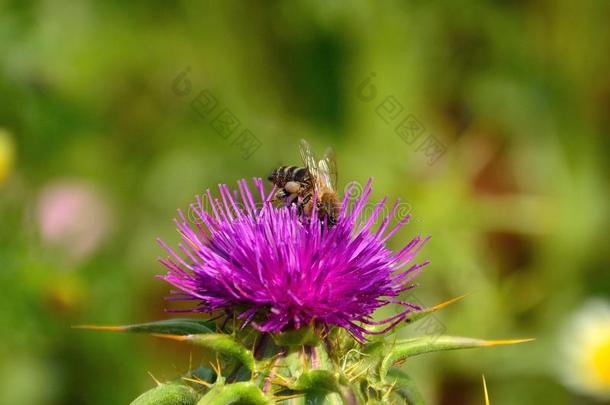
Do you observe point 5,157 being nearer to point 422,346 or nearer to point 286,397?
point 286,397

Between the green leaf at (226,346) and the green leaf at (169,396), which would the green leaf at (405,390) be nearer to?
the green leaf at (226,346)

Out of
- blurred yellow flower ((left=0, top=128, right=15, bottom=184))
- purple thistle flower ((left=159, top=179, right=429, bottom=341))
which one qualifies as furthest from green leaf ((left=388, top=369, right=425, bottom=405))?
blurred yellow flower ((left=0, top=128, right=15, bottom=184))

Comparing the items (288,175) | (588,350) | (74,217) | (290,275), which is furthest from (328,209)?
(588,350)

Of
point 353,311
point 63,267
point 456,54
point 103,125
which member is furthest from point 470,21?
point 353,311

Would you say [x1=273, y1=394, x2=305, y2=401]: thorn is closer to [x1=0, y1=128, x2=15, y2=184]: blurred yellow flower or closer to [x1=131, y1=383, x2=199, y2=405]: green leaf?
[x1=131, y1=383, x2=199, y2=405]: green leaf

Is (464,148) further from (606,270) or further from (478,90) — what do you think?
(606,270)

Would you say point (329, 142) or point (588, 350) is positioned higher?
point (329, 142)

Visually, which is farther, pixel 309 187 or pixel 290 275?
pixel 309 187

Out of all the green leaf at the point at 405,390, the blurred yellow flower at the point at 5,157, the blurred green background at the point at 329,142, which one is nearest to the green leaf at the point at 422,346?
the green leaf at the point at 405,390
